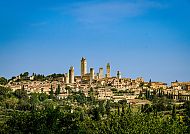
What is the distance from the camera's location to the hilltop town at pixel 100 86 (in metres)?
94.5

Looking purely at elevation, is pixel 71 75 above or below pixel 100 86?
above

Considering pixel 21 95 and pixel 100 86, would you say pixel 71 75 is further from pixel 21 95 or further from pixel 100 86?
pixel 21 95

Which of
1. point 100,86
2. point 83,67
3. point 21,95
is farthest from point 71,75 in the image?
point 21,95

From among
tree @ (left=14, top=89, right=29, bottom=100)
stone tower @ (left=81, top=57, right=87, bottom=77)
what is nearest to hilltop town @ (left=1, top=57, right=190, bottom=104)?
stone tower @ (left=81, top=57, right=87, bottom=77)

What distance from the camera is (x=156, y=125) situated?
2811 cm

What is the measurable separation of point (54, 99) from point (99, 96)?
12333mm

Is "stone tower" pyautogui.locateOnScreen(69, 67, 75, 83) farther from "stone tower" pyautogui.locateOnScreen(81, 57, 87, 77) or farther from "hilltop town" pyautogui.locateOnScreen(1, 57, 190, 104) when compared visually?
"stone tower" pyautogui.locateOnScreen(81, 57, 87, 77)

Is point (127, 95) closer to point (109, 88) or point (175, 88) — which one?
point (109, 88)

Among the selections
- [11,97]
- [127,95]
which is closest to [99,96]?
[127,95]

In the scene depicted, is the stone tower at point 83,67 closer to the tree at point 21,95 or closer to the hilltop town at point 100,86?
the hilltop town at point 100,86

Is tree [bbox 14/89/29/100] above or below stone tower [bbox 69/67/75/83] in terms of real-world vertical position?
below

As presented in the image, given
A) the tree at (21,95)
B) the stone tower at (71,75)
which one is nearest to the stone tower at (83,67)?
the stone tower at (71,75)

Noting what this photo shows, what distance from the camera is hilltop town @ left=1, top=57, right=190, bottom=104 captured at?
94500 millimetres

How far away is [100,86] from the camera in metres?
106
